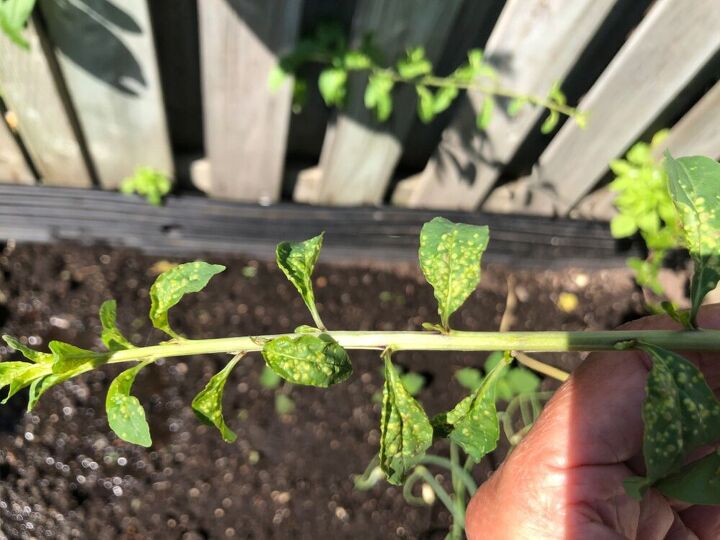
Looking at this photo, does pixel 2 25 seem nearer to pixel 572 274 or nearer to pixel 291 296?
pixel 291 296

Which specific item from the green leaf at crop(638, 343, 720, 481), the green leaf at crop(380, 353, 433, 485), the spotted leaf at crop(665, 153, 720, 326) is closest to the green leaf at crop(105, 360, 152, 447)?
the green leaf at crop(380, 353, 433, 485)

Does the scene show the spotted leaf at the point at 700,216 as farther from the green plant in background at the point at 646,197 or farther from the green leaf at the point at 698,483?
the green plant in background at the point at 646,197

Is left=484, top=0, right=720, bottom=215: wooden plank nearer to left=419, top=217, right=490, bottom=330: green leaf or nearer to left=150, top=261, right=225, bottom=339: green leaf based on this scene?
left=419, top=217, right=490, bottom=330: green leaf

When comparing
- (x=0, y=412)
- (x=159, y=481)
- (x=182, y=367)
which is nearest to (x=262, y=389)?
(x=182, y=367)

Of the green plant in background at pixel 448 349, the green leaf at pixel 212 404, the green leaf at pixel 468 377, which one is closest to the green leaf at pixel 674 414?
the green plant in background at pixel 448 349

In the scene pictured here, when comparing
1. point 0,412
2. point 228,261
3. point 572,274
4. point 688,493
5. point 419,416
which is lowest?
point 0,412

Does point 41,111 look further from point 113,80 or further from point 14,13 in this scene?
point 14,13
